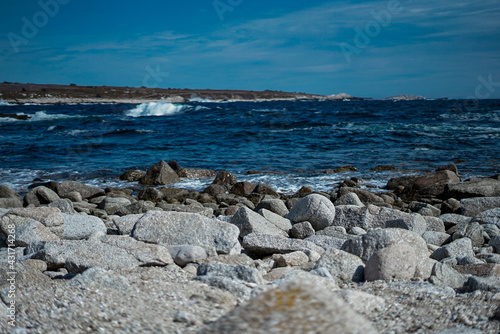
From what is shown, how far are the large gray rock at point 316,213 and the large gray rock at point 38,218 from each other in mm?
3152

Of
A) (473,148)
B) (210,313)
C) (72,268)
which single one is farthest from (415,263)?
(473,148)

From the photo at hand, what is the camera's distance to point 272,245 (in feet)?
14.6

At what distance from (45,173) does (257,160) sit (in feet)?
22.5

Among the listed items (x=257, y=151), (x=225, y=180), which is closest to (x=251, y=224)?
(x=225, y=180)

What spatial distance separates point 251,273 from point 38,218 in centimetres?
332

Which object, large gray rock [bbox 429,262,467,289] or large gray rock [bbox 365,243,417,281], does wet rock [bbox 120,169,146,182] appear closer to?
large gray rock [bbox 365,243,417,281]

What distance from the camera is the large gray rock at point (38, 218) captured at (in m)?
5.07

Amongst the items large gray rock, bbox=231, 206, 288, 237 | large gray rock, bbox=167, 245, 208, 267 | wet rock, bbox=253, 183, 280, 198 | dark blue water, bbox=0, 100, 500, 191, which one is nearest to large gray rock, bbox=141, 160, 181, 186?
dark blue water, bbox=0, 100, 500, 191

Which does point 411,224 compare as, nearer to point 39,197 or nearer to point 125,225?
point 125,225


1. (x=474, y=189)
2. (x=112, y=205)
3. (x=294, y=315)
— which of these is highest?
(x=294, y=315)

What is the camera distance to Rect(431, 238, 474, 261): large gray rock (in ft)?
15.4

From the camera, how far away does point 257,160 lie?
48.2 ft

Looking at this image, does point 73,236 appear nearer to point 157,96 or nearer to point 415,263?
point 415,263

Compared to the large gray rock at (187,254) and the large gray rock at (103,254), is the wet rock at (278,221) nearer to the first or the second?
the large gray rock at (187,254)
